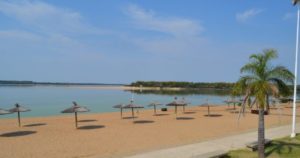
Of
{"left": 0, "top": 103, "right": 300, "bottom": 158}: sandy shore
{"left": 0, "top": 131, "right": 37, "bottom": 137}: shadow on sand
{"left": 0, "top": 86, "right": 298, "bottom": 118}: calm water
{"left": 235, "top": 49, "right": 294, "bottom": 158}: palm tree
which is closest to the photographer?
{"left": 235, "top": 49, "right": 294, "bottom": 158}: palm tree

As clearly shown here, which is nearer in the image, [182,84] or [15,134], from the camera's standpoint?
[15,134]

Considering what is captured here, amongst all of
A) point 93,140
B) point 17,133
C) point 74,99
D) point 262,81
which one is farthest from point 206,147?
point 74,99

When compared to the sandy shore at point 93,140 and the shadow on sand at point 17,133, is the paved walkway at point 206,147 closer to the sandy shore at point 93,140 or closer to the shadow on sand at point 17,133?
the sandy shore at point 93,140

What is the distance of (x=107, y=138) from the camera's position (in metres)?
15.4

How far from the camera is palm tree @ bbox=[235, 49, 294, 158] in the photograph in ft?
32.0

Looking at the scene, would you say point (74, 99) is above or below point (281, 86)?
below

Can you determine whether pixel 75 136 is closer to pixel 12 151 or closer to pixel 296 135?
pixel 12 151

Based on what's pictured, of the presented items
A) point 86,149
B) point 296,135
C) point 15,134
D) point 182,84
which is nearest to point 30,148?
point 86,149

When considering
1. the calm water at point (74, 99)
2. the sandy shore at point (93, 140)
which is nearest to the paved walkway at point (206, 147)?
the sandy shore at point (93, 140)

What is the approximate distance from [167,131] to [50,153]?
7.18 metres

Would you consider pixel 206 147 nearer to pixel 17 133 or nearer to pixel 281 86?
pixel 281 86

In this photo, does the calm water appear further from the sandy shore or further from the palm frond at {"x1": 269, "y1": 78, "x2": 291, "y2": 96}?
the palm frond at {"x1": 269, "y1": 78, "x2": 291, "y2": 96}

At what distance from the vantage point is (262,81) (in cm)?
984

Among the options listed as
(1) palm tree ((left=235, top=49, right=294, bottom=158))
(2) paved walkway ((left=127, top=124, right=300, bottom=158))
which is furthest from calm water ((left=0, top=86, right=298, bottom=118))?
(1) palm tree ((left=235, top=49, right=294, bottom=158))
